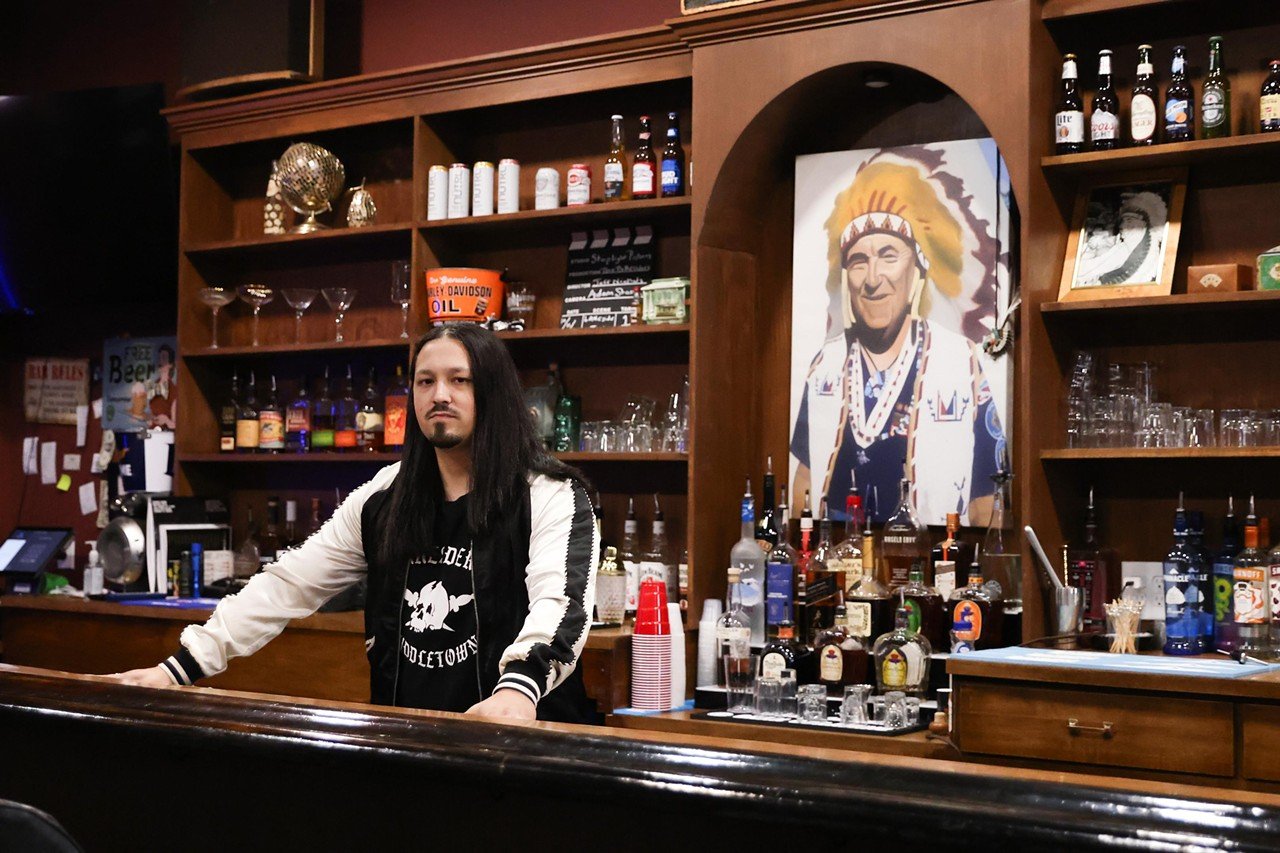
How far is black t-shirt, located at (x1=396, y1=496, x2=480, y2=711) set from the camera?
266 cm

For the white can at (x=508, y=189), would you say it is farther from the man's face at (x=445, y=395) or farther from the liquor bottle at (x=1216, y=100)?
the liquor bottle at (x=1216, y=100)

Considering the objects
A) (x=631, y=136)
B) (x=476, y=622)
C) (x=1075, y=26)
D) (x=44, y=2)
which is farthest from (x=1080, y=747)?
(x=44, y=2)

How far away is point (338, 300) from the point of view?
4969 millimetres

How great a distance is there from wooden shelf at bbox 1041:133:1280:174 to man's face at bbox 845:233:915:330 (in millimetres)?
534

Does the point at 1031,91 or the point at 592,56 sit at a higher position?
the point at 592,56

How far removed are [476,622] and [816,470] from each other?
1.67m

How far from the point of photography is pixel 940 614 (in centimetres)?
371

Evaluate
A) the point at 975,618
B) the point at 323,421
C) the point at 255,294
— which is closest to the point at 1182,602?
the point at 975,618

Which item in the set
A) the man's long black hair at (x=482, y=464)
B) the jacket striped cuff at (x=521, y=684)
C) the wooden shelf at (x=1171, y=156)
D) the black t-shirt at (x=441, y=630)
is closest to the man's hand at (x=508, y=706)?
the jacket striped cuff at (x=521, y=684)

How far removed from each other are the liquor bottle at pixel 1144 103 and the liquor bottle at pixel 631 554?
1774 millimetres

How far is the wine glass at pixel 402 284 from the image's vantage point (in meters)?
4.79

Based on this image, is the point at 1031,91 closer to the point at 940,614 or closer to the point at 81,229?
the point at 940,614

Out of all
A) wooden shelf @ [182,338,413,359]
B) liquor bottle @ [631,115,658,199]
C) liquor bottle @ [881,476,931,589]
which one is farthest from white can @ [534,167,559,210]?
liquor bottle @ [881,476,931,589]

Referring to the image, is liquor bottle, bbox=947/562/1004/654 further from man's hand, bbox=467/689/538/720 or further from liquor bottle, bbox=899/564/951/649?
man's hand, bbox=467/689/538/720
